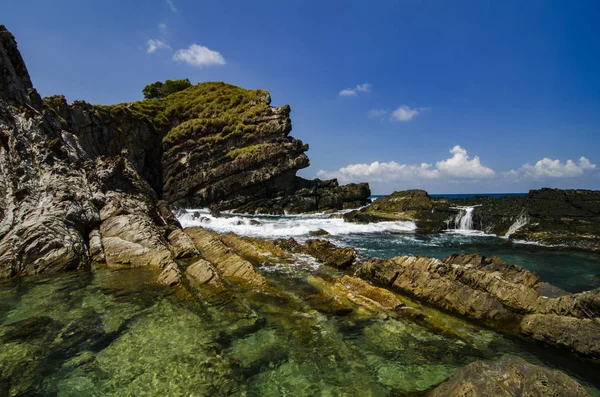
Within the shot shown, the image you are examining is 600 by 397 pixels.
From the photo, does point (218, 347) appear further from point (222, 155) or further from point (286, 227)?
A: point (222, 155)

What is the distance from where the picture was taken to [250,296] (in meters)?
11.7

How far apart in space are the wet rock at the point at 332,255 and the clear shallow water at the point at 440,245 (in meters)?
3.93

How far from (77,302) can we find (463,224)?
124ft

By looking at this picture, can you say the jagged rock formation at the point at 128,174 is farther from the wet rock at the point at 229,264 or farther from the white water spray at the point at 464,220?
the white water spray at the point at 464,220

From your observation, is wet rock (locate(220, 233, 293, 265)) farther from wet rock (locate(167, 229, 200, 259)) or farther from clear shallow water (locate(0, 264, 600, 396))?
clear shallow water (locate(0, 264, 600, 396))

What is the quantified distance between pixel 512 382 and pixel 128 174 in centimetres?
2958

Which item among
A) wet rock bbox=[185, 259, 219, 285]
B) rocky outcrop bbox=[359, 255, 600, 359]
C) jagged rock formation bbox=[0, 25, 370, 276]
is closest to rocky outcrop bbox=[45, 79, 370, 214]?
jagged rock formation bbox=[0, 25, 370, 276]

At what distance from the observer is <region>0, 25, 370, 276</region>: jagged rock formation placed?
14984mm

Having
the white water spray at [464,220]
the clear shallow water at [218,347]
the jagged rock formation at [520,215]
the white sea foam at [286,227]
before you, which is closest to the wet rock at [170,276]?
the clear shallow water at [218,347]

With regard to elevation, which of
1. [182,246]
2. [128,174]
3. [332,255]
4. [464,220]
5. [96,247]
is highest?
[128,174]

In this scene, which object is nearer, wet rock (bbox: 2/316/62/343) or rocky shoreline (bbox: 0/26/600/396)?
wet rock (bbox: 2/316/62/343)

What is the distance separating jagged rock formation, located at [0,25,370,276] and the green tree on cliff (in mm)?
21774

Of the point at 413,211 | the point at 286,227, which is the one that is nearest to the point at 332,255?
the point at 286,227

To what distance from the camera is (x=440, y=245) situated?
26.9m
